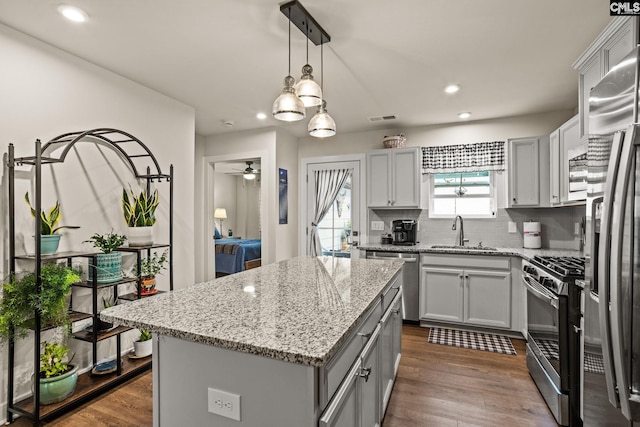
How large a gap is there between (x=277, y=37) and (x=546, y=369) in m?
2.91

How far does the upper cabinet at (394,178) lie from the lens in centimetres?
415

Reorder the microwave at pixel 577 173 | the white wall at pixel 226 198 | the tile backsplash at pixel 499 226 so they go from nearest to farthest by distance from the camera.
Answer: the microwave at pixel 577 173
the tile backsplash at pixel 499 226
the white wall at pixel 226 198

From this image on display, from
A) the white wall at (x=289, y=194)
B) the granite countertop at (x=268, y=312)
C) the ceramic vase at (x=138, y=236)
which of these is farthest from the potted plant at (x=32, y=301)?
the white wall at (x=289, y=194)

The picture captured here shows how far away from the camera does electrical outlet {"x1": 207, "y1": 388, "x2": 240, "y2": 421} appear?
1.07 meters

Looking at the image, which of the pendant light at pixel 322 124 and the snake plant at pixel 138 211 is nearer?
the pendant light at pixel 322 124

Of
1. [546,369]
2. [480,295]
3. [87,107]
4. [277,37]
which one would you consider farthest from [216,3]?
[480,295]

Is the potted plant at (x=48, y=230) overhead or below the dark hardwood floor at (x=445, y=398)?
overhead

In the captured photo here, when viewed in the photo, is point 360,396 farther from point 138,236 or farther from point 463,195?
point 463,195

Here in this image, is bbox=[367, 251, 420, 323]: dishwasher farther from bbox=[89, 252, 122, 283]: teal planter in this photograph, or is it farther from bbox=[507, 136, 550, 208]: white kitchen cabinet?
bbox=[89, 252, 122, 283]: teal planter

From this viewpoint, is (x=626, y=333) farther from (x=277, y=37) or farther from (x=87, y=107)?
(x=87, y=107)

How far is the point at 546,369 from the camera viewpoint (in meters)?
2.22

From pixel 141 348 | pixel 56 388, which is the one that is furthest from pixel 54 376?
pixel 141 348

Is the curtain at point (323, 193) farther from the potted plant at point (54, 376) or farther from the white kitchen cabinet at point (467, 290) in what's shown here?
the potted plant at point (54, 376)

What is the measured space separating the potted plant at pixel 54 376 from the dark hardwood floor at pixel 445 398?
15 centimetres
